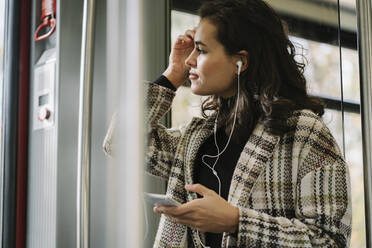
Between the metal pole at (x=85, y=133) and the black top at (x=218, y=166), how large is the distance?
10.7 inches

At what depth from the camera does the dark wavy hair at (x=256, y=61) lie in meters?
1.39

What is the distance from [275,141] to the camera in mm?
1310

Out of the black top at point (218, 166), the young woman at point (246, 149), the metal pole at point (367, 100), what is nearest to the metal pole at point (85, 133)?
the young woman at point (246, 149)

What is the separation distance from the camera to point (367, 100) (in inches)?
47.4

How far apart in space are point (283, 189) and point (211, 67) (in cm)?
36

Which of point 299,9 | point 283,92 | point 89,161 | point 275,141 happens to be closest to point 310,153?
point 275,141

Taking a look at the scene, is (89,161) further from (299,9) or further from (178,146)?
(299,9)

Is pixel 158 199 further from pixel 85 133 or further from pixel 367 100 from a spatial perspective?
pixel 367 100

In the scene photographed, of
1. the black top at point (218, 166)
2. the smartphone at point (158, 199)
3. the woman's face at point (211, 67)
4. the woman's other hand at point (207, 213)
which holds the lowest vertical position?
the woman's other hand at point (207, 213)

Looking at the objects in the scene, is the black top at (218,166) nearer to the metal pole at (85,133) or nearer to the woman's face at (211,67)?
the woman's face at (211,67)

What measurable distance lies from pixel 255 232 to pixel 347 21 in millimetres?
734

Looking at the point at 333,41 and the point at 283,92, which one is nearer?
the point at 283,92

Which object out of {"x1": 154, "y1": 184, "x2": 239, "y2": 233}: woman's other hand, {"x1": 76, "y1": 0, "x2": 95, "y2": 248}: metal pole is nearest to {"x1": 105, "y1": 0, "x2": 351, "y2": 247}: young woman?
{"x1": 154, "y1": 184, "x2": 239, "y2": 233}: woman's other hand

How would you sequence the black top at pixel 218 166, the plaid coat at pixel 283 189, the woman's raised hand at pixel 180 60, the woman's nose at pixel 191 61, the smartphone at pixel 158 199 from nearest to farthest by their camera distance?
the smartphone at pixel 158 199 → the plaid coat at pixel 283 189 → the black top at pixel 218 166 → the woman's nose at pixel 191 61 → the woman's raised hand at pixel 180 60
